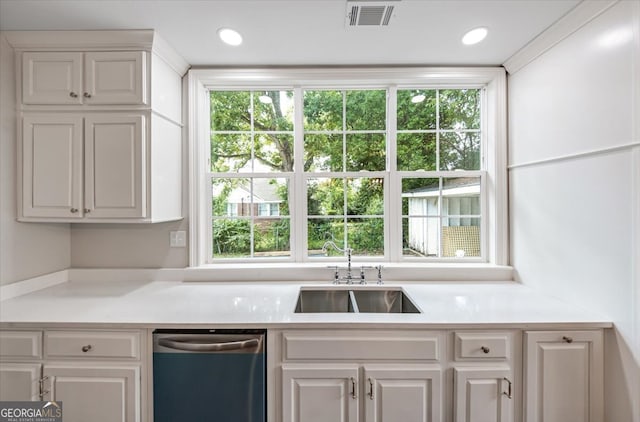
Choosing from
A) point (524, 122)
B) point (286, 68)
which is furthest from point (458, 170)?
point (286, 68)

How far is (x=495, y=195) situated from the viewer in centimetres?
232

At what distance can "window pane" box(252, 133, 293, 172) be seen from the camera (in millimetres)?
2443

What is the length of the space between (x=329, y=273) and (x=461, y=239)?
104 centimetres

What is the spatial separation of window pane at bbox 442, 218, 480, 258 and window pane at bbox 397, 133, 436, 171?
46cm

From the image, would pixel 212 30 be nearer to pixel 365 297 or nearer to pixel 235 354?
pixel 235 354

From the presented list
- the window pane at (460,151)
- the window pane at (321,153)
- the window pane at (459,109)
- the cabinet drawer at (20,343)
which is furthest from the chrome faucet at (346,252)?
the cabinet drawer at (20,343)

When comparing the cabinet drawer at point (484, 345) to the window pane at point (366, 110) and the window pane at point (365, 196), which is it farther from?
the window pane at point (366, 110)

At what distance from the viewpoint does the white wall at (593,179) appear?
1.39 meters

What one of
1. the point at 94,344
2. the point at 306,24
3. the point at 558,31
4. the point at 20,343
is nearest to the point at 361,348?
the point at 94,344

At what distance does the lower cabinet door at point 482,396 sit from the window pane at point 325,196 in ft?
4.35

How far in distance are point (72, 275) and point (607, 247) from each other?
322 centimetres

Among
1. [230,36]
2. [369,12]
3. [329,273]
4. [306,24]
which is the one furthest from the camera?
[329,273]

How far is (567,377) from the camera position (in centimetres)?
151

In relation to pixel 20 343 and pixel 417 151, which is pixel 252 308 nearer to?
pixel 20 343
